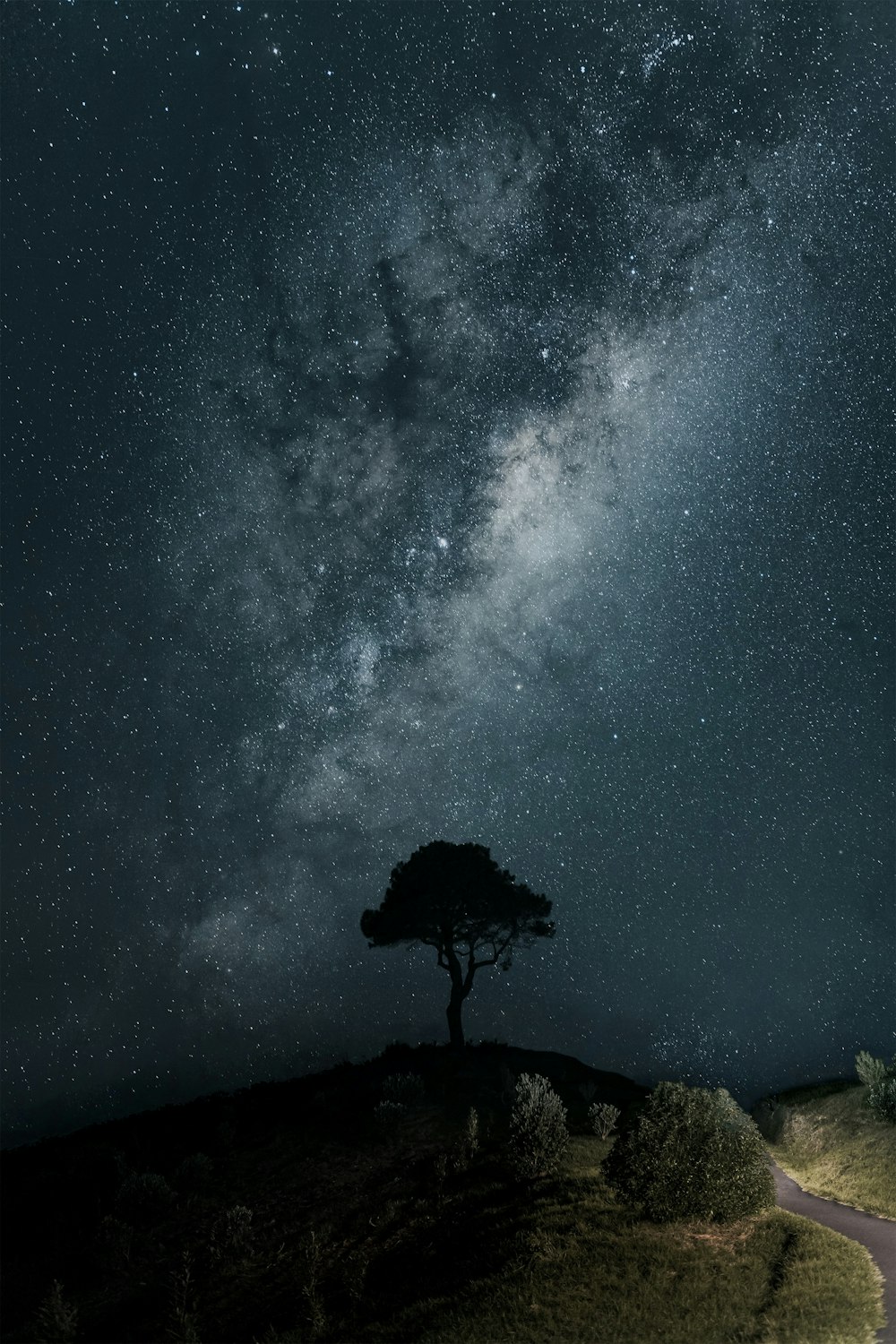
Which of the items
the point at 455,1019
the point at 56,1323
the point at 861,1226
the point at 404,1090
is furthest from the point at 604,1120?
the point at 455,1019

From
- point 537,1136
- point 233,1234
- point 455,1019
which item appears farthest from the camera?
point 455,1019

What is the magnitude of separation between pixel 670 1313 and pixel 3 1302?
46.4 feet

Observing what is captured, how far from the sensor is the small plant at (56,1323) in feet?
48.2

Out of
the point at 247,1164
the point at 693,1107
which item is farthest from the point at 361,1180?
the point at 693,1107

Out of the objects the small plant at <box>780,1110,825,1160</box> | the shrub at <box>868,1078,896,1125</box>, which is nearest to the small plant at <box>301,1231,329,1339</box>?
the small plant at <box>780,1110,825,1160</box>

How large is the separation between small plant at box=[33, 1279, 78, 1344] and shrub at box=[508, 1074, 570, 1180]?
408 inches

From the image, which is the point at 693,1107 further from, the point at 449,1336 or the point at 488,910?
the point at 488,910

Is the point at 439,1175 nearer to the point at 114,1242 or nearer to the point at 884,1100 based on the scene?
the point at 114,1242

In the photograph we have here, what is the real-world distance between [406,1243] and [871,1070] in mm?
18966

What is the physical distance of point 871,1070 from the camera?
92.1ft

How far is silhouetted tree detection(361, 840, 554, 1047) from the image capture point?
41688mm

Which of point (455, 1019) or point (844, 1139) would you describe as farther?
point (455, 1019)

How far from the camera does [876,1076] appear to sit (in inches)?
1095

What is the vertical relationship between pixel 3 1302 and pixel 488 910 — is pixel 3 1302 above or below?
below
